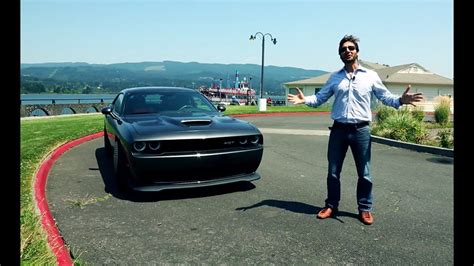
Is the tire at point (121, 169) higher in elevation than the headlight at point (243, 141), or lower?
lower

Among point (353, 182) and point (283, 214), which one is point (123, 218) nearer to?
point (283, 214)

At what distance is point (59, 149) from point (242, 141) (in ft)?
18.3

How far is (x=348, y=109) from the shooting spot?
392 cm

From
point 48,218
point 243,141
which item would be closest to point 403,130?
point 243,141

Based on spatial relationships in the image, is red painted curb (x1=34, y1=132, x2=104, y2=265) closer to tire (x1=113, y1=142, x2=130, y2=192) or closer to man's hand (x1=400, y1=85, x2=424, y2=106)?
tire (x1=113, y1=142, x2=130, y2=192)

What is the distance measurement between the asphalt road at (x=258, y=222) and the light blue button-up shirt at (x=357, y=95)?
3.91 feet

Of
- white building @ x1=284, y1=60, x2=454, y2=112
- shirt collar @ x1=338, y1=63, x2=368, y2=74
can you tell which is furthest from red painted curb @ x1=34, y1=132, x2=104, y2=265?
white building @ x1=284, y1=60, x2=454, y2=112

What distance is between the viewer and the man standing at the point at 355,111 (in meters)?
3.89

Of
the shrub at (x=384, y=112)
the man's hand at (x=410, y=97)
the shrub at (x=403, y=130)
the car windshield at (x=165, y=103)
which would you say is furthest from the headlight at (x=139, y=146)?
the shrub at (x=384, y=112)

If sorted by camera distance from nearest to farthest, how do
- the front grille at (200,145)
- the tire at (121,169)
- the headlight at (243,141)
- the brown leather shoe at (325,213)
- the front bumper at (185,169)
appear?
the brown leather shoe at (325,213)
the front bumper at (185,169)
the front grille at (200,145)
the tire at (121,169)
the headlight at (243,141)

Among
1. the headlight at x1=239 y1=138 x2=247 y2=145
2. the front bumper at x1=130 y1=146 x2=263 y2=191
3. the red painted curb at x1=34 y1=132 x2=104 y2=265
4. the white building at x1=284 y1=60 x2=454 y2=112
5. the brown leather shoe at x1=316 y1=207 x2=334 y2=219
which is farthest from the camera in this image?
the white building at x1=284 y1=60 x2=454 y2=112

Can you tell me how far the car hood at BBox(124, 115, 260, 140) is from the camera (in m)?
4.54

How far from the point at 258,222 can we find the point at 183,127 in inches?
63.1

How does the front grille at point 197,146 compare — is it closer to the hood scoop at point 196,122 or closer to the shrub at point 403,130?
the hood scoop at point 196,122
